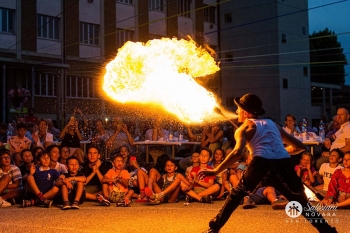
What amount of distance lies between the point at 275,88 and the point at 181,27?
295 inches

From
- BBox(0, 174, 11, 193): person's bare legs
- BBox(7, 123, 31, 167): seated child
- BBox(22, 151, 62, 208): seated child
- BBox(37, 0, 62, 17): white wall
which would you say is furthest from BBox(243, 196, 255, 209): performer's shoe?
BBox(37, 0, 62, 17): white wall

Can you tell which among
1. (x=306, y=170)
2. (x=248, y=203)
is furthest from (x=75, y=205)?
(x=306, y=170)

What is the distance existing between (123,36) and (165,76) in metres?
20.2

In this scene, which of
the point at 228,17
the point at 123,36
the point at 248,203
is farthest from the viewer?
the point at 228,17

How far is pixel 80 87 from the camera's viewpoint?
2748cm

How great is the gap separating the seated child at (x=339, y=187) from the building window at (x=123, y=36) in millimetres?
20714

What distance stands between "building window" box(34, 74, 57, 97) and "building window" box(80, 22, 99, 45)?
2.63 m

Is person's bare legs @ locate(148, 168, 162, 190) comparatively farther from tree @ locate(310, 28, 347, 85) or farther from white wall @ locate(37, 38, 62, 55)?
tree @ locate(310, 28, 347, 85)

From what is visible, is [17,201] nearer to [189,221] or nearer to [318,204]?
[189,221]

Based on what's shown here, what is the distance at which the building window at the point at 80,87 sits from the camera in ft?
88.6

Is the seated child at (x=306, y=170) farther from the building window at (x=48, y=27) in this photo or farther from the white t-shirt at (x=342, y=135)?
the building window at (x=48, y=27)

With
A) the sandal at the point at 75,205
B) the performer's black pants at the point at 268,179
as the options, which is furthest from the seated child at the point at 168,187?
the performer's black pants at the point at 268,179

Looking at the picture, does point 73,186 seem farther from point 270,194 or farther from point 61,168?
point 270,194

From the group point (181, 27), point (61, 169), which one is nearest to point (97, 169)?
point (61, 169)
